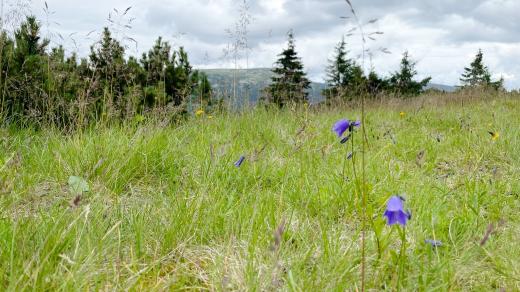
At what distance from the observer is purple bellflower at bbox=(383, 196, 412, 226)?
4.65 feet

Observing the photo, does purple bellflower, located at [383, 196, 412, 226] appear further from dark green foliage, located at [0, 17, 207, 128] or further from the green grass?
dark green foliage, located at [0, 17, 207, 128]

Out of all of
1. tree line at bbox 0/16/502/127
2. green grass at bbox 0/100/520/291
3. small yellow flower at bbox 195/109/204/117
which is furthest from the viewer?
small yellow flower at bbox 195/109/204/117

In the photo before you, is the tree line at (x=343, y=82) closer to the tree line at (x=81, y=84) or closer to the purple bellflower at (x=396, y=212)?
the tree line at (x=81, y=84)

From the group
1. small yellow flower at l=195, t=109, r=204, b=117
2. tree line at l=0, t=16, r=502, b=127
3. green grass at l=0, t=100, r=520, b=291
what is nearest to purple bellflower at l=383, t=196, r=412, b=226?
green grass at l=0, t=100, r=520, b=291

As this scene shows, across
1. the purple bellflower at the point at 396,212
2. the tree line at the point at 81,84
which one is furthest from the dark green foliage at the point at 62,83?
the purple bellflower at the point at 396,212

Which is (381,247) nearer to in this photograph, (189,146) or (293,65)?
(189,146)

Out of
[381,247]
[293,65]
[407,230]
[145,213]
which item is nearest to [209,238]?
[145,213]

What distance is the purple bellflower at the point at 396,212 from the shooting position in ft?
4.65

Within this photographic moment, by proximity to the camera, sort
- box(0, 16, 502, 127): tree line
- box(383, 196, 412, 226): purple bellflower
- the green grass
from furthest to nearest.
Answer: box(0, 16, 502, 127): tree line
the green grass
box(383, 196, 412, 226): purple bellflower

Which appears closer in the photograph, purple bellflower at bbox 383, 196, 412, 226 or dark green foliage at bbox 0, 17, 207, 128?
purple bellflower at bbox 383, 196, 412, 226

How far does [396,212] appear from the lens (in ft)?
4.95

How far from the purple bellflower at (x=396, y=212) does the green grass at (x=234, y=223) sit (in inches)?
11.6

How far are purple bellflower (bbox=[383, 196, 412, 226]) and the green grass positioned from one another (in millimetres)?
294

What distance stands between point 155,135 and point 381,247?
2.44 m
